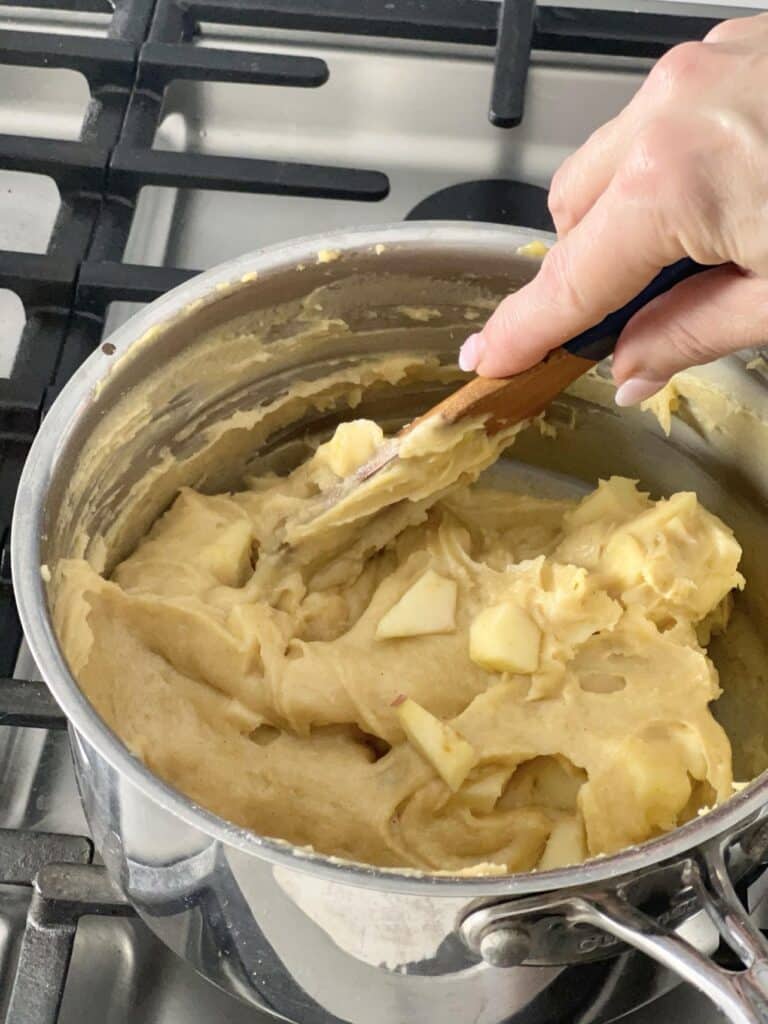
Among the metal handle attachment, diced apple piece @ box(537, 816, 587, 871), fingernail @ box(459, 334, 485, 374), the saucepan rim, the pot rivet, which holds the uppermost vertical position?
fingernail @ box(459, 334, 485, 374)

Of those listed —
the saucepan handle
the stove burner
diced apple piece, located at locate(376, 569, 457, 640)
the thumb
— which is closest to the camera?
the saucepan handle

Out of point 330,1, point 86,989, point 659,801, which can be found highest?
point 330,1

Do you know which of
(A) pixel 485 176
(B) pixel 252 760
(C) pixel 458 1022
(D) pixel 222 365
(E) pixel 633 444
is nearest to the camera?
(C) pixel 458 1022

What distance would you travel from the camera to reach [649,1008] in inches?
34.5

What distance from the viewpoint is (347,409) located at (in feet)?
3.84

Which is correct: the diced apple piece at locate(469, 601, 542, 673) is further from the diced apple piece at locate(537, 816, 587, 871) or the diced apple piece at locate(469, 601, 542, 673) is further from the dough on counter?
the diced apple piece at locate(537, 816, 587, 871)

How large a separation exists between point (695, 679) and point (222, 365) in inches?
18.8

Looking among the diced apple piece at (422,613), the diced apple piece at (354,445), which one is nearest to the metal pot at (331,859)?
the diced apple piece at (354,445)

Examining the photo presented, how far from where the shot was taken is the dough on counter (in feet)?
3.00

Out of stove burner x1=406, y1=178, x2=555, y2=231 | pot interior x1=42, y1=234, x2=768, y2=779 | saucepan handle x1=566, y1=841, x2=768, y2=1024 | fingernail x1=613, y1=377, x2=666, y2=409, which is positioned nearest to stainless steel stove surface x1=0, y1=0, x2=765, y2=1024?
stove burner x1=406, y1=178, x2=555, y2=231

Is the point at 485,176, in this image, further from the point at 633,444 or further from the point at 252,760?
the point at 252,760

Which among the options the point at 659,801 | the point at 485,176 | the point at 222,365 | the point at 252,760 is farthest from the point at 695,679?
the point at 485,176

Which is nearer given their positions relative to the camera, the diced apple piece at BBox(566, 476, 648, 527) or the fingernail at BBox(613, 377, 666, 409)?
the fingernail at BBox(613, 377, 666, 409)

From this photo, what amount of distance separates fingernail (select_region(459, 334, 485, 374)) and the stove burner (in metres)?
0.34
